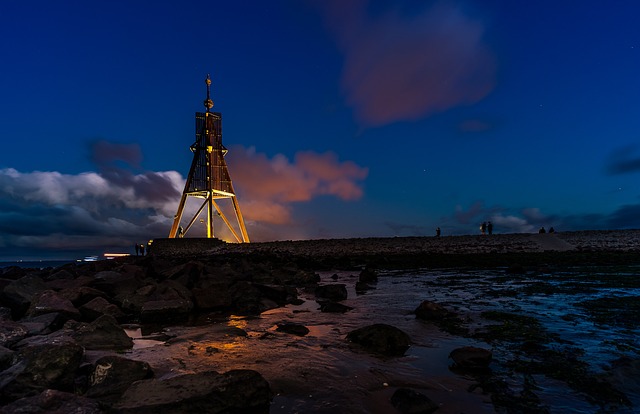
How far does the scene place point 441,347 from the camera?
5656 millimetres

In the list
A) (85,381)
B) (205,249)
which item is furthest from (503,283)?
(205,249)

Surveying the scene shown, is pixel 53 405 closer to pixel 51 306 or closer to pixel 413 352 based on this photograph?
pixel 413 352

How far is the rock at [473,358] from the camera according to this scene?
4.61m

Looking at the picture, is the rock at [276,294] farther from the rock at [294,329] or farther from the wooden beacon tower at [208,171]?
the wooden beacon tower at [208,171]

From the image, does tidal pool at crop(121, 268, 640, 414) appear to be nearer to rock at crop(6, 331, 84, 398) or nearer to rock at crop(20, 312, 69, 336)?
rock at crop(6, 331, 84, 398)

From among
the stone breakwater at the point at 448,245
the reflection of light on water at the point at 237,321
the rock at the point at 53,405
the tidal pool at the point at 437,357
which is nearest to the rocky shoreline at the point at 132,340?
the rock at the point at 53,405

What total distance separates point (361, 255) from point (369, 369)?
1208 inches

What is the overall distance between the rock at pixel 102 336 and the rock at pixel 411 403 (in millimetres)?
4811

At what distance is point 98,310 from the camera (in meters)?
8.06

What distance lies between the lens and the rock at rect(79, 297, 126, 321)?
786 centimetres

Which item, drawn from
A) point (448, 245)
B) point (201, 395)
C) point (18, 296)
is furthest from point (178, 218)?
point (201, 395)

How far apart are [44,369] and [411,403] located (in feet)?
13.6

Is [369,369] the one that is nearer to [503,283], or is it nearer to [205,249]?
[503,283]

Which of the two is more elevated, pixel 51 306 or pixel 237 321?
pixel 51 306
